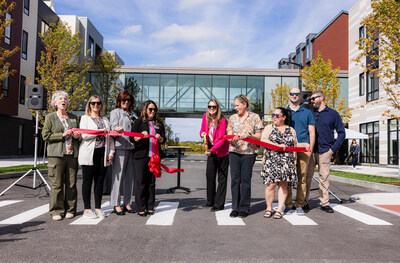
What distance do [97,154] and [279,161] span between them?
3.10 meters

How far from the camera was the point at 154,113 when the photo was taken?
6254mm

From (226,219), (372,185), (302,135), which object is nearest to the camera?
(226,219)

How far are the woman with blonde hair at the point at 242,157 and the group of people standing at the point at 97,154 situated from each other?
1.37 m

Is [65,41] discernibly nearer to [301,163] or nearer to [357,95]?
[301,163]

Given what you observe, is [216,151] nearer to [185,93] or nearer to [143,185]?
[143,185]

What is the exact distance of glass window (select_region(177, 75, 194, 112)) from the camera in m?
33.8

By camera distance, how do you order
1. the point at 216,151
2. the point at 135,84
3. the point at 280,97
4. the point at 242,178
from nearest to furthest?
the point at 242,178 < the point at 216,151 < the point at 280,97 < the point at 135,84

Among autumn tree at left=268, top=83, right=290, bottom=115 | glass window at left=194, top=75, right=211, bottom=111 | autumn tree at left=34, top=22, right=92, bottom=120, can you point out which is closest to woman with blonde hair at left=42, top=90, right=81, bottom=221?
autumn tree at left=34, top=22, right=92, bottom=120

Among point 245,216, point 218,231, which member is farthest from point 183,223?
point 245,216

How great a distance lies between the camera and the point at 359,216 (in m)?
6.22

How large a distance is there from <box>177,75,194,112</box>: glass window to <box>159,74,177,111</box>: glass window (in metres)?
0.51

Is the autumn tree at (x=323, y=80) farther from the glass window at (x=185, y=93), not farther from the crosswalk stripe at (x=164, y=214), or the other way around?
the crosswalk stripe at (x=164, y=214)

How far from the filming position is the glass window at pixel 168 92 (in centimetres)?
3397

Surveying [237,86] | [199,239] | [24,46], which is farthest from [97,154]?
[237,86]
